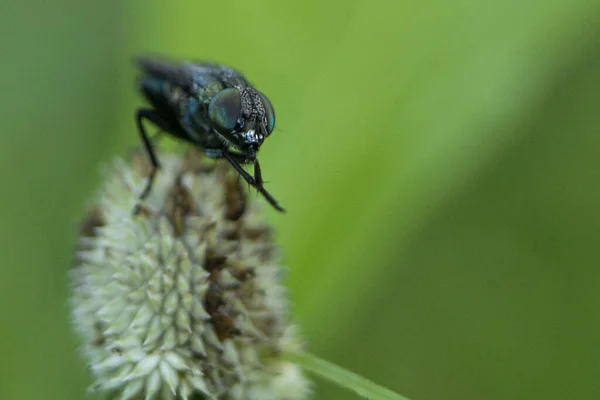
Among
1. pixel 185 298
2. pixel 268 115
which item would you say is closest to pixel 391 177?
pixel 268 115

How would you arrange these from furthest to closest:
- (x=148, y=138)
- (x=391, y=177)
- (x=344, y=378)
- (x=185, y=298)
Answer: (x=391, y=177)
(x=148, y=138)
(x=185, y=298)
(x=344, y=378)

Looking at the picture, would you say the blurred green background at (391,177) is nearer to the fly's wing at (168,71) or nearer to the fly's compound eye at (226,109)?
the fly's wing at (168,71)

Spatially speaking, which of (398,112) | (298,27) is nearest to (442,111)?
(398,112)

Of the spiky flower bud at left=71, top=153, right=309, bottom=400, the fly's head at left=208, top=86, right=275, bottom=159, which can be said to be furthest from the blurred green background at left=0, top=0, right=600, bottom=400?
the fly's head at left=208, top=86, right=275, bottom=159

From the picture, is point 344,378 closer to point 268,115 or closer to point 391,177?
point 268,115

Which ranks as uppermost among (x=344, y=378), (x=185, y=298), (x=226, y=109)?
(x=226, y=109)
